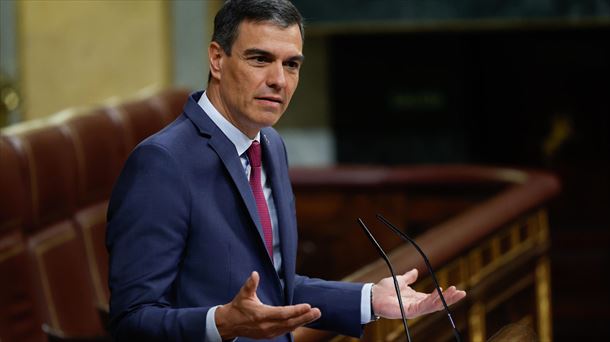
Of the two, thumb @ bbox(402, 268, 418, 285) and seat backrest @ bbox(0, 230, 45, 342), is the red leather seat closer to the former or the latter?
seat backrest @ bbox(0, 230, 45, 342)

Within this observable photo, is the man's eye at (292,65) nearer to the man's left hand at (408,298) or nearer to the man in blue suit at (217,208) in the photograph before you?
the man in blue suit at (217,208)

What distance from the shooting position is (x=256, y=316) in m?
1.40

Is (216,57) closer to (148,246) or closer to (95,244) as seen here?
(148,246)

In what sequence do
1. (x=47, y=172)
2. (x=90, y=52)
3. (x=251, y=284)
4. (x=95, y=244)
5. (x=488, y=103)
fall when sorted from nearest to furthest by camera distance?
(x=251, y=284) < (x=47, y=172) < (x=95, y=244) < (x=90, y=52) < (x=488, y=103)

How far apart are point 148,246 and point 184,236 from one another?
5cm

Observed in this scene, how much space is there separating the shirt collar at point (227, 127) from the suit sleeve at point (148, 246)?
0.32ft

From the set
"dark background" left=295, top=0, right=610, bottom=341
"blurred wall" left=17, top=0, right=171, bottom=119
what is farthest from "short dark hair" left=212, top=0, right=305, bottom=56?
"dark background" left=295, top=0, right=610, bottom=341

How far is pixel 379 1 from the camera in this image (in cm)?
593

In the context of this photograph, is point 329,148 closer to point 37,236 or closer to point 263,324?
point 37,236

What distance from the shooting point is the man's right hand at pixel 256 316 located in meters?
1.39

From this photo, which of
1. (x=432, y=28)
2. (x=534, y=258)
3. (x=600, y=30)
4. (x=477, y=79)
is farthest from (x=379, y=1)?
(x=534, y=258)

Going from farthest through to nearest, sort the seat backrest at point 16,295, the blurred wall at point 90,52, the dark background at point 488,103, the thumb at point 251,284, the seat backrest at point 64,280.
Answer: the dark background at point 488,103
the blurred wall at point 90,52
the seat backrest at point 64,280
the seat backrest at point 16,295
the thumb at point 251,284

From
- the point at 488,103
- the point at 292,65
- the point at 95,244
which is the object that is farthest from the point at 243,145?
the point at 488,103

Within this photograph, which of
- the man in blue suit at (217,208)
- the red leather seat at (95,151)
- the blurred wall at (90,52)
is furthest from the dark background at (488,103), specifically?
the man in blue suit at (217,208)
